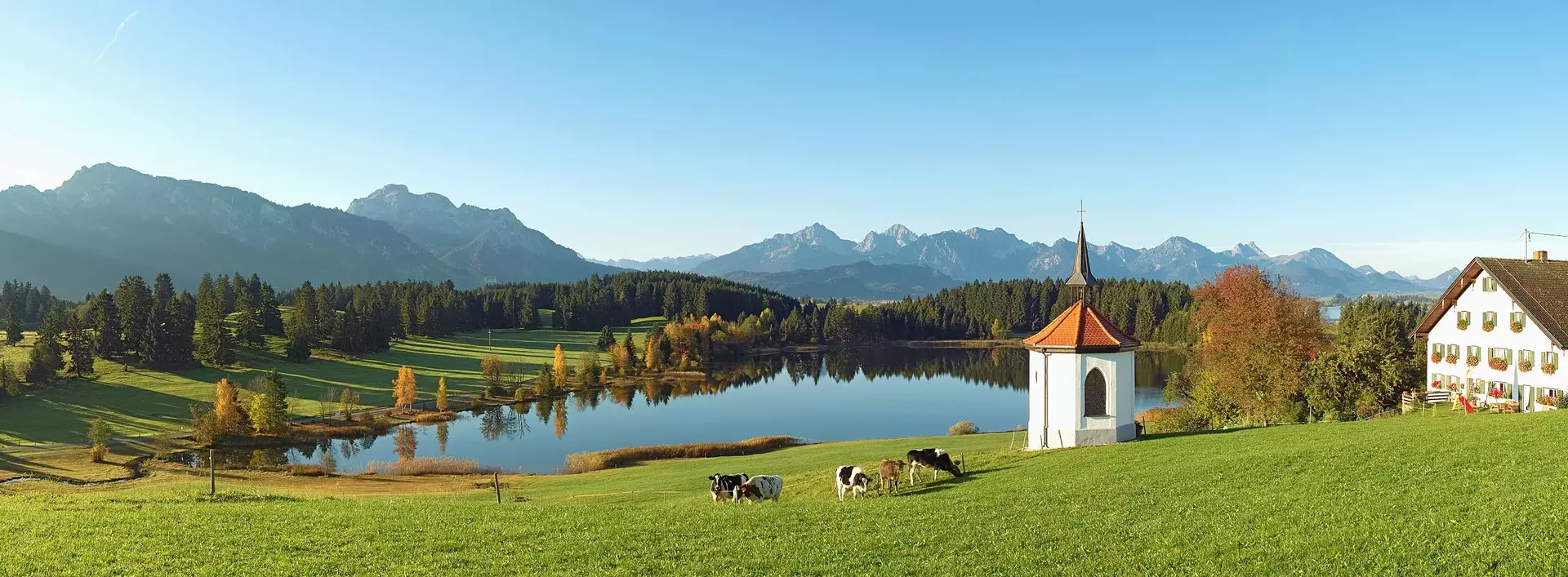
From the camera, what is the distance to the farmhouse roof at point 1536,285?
3884cm

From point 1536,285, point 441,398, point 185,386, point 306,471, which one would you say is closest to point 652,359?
point 441,398

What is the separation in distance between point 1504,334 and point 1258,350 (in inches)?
477

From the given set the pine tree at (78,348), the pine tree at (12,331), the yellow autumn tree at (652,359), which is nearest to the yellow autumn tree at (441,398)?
the pine tree at (78,348)

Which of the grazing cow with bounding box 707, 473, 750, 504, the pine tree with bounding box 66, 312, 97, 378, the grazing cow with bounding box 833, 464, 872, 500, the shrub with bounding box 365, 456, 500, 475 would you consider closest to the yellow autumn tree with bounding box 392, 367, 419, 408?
the shrub with bounding box 365, 456, 500, 475

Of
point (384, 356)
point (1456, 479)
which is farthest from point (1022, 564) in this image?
point (384, 356)

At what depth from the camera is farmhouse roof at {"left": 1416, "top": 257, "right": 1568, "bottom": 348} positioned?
38844 millimetres

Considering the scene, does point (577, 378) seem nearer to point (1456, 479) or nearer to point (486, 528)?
point (486, 528)

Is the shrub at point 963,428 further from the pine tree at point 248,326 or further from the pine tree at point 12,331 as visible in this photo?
the pine tree at point 12,331

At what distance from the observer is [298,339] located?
108062 millimetres

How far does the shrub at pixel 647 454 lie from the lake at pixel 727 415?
3.72 meters

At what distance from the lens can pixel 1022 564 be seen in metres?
13.0

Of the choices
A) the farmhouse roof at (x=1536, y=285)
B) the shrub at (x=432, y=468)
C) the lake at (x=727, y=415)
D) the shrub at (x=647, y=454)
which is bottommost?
the lake at (x=727, y=415)

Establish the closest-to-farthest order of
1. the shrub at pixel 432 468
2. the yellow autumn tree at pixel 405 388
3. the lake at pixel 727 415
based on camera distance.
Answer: the shrub at pixel 432 468 → the lake at pixel 727 415 → the yellow autumn tree at pixel 405 388

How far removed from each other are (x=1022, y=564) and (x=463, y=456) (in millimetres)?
60526
